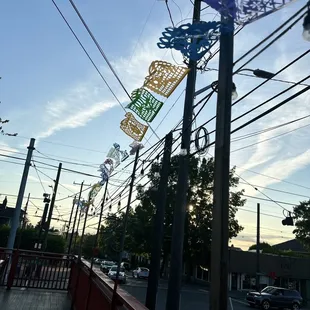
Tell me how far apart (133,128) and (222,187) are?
3.39 metres

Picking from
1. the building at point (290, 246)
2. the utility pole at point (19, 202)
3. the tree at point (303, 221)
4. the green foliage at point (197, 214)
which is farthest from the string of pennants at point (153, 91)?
the building at point (290, 246)

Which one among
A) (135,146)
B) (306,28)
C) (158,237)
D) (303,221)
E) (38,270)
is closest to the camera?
(306,28)

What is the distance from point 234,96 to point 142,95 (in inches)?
62.3

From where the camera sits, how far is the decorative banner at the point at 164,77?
5438 millimetres

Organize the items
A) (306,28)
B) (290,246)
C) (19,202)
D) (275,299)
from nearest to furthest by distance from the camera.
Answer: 1. (306,28)
2. (19,202)
3. (275,299)
4. (290,246)

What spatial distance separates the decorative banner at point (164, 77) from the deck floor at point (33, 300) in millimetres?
6127

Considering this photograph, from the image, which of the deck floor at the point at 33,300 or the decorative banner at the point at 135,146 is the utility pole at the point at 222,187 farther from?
the deck floor at the point at 33,300

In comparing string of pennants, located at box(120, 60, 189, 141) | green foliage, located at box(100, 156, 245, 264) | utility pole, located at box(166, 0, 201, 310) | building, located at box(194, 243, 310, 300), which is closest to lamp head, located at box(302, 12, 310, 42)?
string of pennants, located at box(120, 60, 189, 141)

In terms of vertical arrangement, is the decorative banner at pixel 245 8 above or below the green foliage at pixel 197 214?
below

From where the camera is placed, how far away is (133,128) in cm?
714

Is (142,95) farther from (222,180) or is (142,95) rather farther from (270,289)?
(270,289)

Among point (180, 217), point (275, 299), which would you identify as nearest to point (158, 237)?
point (180, 217)

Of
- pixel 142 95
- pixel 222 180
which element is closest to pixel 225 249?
pixel 222 180

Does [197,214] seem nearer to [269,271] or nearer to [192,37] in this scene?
[269,271]
